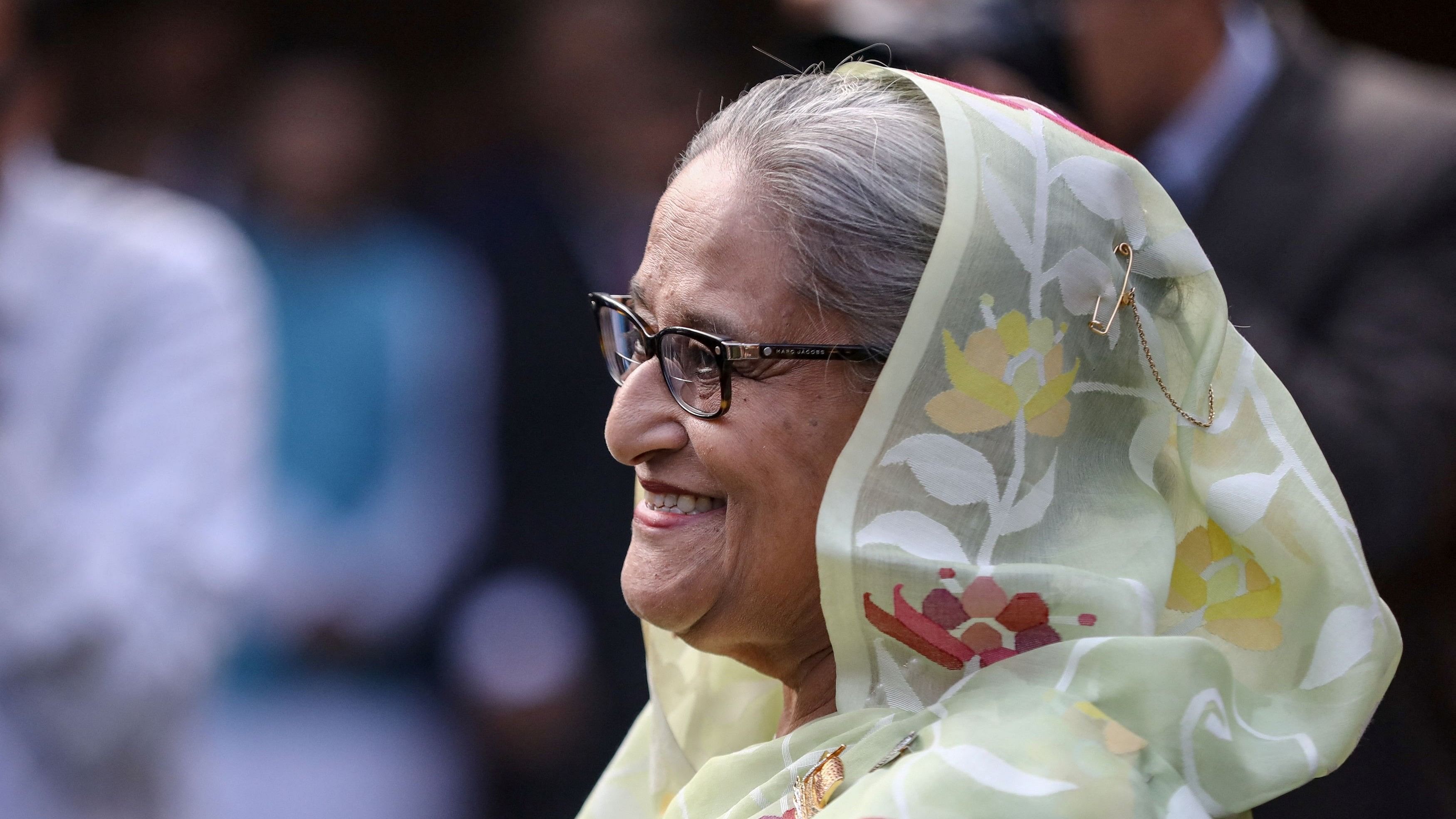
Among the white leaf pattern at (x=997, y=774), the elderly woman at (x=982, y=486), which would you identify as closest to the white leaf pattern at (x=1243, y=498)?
the elderly woman at (x=982, y=486)

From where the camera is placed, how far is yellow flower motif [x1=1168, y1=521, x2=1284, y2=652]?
175cm

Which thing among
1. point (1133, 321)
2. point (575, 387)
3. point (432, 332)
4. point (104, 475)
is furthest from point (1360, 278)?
point (432, 332)

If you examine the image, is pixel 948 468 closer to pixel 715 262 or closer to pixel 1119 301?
pixel 1119 301

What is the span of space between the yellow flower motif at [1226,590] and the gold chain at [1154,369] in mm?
142

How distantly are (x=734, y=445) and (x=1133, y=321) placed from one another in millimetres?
529

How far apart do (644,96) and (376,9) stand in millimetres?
1699

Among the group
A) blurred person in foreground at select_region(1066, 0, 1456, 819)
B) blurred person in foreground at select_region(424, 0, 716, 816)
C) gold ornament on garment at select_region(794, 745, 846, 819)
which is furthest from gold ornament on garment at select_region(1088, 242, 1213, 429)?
blurred person in foreground at select_region(424, 0, 716, 816)

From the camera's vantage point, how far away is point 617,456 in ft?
6.54

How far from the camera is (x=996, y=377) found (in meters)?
1.69

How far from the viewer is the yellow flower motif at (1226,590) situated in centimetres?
175

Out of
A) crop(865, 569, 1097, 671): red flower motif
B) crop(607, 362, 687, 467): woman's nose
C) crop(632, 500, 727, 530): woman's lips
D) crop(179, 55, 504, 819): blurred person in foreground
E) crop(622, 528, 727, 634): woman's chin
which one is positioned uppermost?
crop(607, 362, 687, 467): woman's nose

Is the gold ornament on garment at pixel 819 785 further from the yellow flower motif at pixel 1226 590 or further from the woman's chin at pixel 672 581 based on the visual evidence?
the yellow flower motif at pixel 1226 590

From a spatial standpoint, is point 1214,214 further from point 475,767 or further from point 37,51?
point 475,767

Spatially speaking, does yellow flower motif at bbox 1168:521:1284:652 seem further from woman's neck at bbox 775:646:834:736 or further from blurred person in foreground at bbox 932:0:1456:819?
blurred person in foreground at bbox 932:0:1456:819
